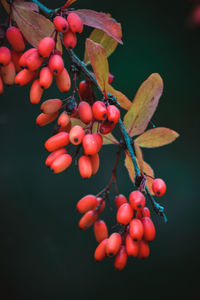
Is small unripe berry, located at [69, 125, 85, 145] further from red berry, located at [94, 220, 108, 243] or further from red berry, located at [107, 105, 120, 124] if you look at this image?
red berry, located at [94, 220, 108, 243]

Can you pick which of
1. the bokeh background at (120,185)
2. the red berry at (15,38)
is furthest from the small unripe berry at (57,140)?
the bokeh background at (120,185)

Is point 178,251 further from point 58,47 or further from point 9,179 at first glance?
point 58,47

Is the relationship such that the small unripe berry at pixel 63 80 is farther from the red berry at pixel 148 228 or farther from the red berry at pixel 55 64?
the red berry at pixel 148 228

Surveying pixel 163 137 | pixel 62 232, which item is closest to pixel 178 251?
pixel 62 232

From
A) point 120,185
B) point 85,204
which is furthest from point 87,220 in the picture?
point 120,185

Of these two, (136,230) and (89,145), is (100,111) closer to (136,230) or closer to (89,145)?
(89,145)

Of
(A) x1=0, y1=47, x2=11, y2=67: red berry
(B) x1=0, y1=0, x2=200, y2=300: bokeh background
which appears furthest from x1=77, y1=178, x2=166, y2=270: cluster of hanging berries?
(B) x1=0, y1=0, x2=200, y2=300: bokeh background
